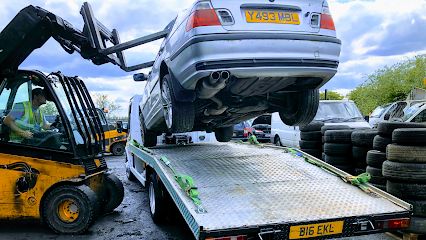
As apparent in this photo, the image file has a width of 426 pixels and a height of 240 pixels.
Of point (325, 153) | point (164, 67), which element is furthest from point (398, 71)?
point (164, 67)

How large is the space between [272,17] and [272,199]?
6.13 ft

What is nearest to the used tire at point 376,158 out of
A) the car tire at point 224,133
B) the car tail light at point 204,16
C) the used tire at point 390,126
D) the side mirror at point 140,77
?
the used tire at point 390,126

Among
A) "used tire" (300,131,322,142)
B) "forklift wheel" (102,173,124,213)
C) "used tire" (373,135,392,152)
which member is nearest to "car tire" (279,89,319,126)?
"used tire" (373,135,392,152)

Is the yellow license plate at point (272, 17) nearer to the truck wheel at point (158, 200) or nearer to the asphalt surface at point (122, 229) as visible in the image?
the truck wheel at point (158, 200)

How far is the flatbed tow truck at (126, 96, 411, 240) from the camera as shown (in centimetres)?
331

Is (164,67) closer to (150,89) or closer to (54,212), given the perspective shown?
(150,89)

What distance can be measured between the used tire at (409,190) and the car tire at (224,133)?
3643 mm

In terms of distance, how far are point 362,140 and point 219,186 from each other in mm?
2624

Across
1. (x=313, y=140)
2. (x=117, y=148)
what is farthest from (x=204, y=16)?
(x=117, y=148)

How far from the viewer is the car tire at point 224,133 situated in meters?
7.76

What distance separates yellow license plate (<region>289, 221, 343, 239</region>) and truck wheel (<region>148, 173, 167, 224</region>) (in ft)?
7.77

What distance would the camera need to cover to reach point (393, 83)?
32.0 metres

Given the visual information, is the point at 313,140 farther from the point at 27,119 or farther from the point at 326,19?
the point at 27,119

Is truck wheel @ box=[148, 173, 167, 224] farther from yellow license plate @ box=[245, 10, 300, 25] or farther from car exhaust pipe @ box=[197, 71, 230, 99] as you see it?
yellow license plate @ box=[245, 10, 300, 25]
